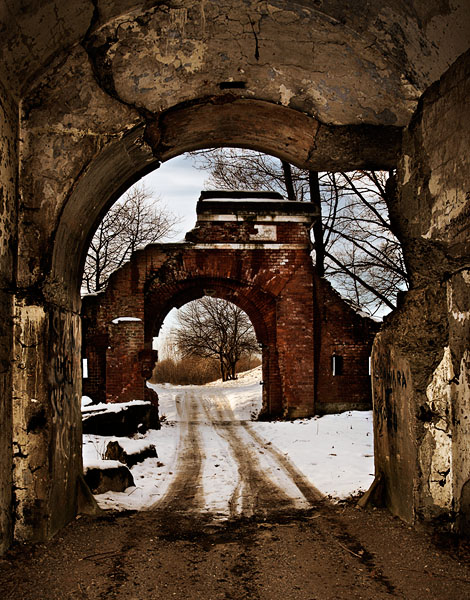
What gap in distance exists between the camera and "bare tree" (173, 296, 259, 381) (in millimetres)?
31047

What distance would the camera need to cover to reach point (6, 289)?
3.36 m

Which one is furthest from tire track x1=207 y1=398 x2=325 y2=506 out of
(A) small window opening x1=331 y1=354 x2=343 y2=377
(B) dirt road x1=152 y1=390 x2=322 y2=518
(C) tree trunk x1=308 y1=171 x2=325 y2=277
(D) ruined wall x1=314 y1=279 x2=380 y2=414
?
(C) tree trunk x1=308 y1=171 x2=325 y2=277

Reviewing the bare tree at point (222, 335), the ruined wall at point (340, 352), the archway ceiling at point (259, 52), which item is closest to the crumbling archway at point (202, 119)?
the archway ceiling at point (259, 52)

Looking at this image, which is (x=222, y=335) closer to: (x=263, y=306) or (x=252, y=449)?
(x=263, y=306)

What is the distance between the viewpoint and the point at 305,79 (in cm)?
395

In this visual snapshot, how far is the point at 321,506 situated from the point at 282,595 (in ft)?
7.10

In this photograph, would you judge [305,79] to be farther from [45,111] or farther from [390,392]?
[390,392]

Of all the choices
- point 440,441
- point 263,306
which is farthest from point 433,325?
point 263,306

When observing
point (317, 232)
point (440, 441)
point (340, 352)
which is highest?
point (317, 232)

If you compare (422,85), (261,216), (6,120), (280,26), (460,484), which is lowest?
(460,484)

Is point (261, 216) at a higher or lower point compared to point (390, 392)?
higher

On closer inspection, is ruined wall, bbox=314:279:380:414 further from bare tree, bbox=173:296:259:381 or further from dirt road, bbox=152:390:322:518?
bare tree, bbox=173:296:259:381

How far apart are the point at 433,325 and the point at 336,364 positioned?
33.8ft

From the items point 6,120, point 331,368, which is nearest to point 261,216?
point 331,368
